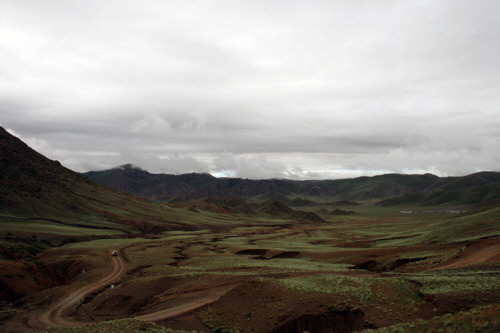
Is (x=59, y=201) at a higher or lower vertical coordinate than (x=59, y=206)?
higher

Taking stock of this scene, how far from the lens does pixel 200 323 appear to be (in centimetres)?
2311

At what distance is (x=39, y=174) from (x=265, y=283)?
136611mm

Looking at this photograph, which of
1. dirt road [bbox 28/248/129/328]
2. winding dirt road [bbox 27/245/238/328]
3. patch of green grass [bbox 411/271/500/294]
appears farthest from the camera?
dirt road [bbox 28/248/129/328]

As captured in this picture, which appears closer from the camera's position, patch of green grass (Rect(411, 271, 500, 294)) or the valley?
the valley

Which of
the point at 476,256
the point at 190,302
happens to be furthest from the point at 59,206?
the point at 476,256

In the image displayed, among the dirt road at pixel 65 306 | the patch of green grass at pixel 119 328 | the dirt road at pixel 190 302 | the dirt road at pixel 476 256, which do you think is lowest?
the dirt road at pixel 65 306

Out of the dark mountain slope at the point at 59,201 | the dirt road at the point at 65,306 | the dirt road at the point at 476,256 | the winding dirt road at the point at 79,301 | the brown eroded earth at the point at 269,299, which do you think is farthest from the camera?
the dark mountain slope at the point at 59,201

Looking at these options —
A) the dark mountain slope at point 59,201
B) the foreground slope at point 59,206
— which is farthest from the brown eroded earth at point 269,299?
the dark mountain slope at point 59,201

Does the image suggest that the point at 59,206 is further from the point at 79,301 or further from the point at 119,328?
the point at 119,328

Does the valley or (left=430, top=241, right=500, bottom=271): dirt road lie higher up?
(left=430, top=241, right=500, bottom=271): dirt road

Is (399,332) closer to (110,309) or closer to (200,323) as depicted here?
(200,323)

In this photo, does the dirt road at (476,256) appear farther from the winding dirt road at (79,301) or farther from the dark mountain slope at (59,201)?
the dark mountain slope at (59,201)

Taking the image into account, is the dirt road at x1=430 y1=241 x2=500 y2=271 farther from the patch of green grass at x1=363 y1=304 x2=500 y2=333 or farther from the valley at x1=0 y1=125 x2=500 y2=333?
the patch of green grass at x1=363 y1=304 x2=500 y2=333

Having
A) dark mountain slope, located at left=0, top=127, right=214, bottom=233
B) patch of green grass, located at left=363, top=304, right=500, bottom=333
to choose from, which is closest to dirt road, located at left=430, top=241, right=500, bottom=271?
patch of green grass, located at left=363, top=304, right=500, bottom=333
